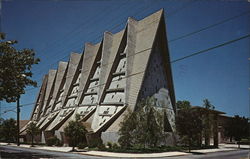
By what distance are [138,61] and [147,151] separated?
774 inches

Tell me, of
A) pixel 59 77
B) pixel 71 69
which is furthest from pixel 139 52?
pixel 59 77

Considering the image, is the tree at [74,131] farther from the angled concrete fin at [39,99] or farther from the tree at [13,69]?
the angled concrete fin at [39,99]

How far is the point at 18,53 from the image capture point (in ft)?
70.2

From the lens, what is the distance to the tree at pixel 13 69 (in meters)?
19.5

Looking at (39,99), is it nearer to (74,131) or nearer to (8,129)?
(8,129)

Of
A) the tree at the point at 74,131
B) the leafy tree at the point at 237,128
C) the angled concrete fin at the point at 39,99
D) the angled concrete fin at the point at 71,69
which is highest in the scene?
the angled concrete fin at the point at 71,69

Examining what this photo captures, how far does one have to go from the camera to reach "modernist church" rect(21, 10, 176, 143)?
40531 mm

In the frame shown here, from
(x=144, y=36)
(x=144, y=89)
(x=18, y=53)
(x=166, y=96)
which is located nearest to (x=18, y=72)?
(x=18, y=53)

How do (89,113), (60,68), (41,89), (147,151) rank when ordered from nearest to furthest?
(147,151)
(89,113)
(60,68)
(41,89)

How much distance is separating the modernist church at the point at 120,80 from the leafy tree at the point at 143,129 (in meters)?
4.40

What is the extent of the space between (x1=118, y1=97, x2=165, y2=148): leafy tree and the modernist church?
4400 mm

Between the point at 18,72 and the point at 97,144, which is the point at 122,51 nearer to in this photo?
the point at 97,144

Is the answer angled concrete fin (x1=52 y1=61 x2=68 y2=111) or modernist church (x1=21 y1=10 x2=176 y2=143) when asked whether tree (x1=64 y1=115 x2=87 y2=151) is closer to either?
modernist church (x1=21 y1=10 x2=176 y2=143)

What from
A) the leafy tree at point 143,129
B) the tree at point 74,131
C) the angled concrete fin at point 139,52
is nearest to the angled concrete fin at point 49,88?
the angled concrete fin at point 139,52
